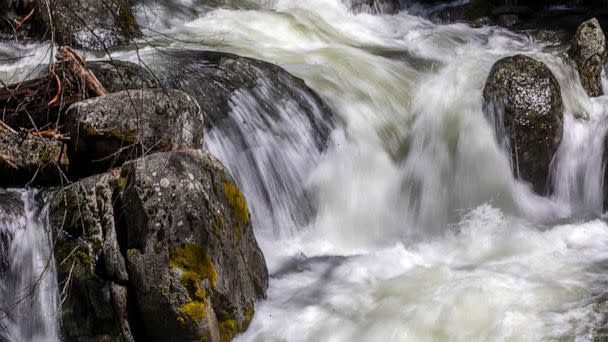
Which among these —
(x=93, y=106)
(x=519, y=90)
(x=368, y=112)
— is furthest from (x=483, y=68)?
(x=93, y=106)

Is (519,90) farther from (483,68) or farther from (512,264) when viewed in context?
(512,264)

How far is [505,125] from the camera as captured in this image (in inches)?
266

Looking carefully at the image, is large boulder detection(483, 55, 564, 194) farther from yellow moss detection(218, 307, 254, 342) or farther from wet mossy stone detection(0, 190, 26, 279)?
wet mossy stone detection(0, 190, 26, 279)

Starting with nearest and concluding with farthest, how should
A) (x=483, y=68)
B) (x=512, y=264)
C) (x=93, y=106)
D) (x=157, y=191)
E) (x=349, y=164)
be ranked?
(x=157, y=191) < (x=93, y=106) < (x=512, y=264) < (x=349, y=164) < (x=483, y=68)

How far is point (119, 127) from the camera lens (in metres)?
4.69

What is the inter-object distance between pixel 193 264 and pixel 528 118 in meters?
3.87

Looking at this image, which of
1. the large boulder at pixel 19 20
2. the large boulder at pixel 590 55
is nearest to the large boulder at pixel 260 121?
the large boulder at pixel 19 20

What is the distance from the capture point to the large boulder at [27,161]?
4812 mm

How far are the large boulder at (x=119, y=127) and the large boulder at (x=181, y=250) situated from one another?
308 millimetres

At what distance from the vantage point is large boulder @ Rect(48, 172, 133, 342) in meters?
4.25

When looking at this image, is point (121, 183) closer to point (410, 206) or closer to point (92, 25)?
point (410, 206)

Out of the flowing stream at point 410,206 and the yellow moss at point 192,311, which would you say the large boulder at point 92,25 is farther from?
the yellow moss at point 192,311

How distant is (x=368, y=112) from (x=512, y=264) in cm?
233

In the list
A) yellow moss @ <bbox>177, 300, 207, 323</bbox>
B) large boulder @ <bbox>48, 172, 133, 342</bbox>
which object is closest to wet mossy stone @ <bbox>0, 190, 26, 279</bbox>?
large boulder @ <bbox>48, 172, 133, 342</bbox>
